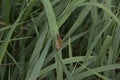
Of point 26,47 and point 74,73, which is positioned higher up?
point 26,47

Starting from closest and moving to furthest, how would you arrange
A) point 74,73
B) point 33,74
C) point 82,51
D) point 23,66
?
point 33,74, point 74,73, point 23,66, point 82,51

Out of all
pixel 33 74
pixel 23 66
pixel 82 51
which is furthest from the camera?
pixel 82 51

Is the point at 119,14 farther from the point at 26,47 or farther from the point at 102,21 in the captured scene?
the point at 26,47

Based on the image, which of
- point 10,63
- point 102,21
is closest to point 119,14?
point 102,21

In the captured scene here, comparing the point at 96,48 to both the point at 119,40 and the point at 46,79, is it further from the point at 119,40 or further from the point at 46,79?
the point at 46,79

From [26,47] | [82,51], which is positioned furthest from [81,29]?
[26,47]

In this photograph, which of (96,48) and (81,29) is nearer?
(96,48)
